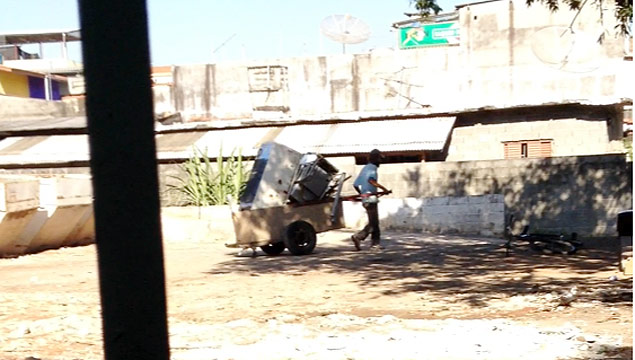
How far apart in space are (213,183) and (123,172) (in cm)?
1590

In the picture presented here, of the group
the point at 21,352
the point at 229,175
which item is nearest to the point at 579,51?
the point at 229,175

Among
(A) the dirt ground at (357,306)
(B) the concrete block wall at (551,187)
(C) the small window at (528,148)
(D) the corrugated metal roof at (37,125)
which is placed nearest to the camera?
(A) the dirt ground at (357,306)

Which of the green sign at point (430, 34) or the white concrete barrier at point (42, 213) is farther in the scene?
the green sign at point (430, 34)

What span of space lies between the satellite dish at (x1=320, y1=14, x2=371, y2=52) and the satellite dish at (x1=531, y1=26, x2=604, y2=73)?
292 inches

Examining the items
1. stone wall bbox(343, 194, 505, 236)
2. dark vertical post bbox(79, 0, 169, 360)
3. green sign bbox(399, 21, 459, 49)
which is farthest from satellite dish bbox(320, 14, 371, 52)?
dark vertical post bbox(79, 0, 169, 360)

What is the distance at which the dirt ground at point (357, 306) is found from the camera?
5426 millimetres

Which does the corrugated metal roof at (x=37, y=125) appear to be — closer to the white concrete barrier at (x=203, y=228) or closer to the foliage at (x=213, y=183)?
the foliage at (x=213, y=183)

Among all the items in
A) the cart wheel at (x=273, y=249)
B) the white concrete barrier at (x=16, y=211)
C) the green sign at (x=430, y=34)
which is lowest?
the cart wheel at (x=273, y=249)

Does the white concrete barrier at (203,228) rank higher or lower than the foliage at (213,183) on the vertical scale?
lower

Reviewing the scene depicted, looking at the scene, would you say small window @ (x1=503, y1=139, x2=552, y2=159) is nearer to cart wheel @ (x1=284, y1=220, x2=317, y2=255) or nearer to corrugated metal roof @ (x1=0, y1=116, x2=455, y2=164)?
corrugated metal roof @ (x1=0, y1=116, x2=455, y2=164)

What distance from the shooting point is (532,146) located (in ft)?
A: 70.3

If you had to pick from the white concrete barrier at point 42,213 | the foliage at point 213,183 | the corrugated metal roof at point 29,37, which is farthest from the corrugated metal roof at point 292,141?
the corrugated metal roof at point 29,37

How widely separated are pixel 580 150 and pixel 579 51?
6.81 m

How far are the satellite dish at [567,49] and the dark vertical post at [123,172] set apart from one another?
26.3 m
